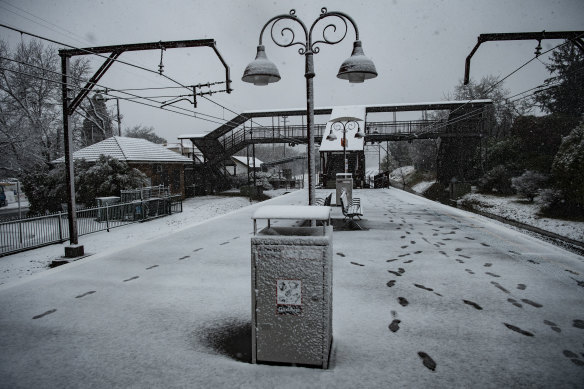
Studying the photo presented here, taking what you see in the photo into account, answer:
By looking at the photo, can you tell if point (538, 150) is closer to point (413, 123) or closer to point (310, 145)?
point (413, 123)

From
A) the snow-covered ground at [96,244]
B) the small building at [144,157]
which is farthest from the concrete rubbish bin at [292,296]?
the small building at [144,157]

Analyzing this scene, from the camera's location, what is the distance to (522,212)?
21.2m

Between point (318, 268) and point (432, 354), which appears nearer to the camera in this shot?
point (318, 268)

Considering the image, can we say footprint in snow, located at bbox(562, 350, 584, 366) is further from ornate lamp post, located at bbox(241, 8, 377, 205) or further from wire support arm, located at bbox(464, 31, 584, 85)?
wire support arm, located at bbox(464, 31, 584, 85)

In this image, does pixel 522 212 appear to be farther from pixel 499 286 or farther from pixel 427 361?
pixel 427 361

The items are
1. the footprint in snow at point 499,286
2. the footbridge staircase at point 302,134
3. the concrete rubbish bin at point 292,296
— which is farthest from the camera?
the footbridge staircase at point 302,134

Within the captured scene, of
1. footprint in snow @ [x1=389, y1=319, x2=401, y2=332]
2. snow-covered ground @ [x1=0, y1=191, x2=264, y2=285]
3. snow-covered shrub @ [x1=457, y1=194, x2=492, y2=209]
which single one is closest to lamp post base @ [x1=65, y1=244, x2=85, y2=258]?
snow-covered ground @ [x1=0, y1=191, x2=264, y2=285]

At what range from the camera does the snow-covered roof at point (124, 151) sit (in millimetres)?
23969

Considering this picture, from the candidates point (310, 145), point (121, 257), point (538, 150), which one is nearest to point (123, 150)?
point (121, 257)

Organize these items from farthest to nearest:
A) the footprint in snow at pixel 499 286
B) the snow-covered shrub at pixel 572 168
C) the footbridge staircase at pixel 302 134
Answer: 1. the footbridge staircase at pixel 302 134
2. the snow-covered shrub at pixel 572 168
3. the footprint in snow at pixel 499 286

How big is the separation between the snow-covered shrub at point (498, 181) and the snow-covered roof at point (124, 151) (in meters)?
26.6

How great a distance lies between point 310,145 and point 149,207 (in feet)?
48.7

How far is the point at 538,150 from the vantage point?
29.3 m

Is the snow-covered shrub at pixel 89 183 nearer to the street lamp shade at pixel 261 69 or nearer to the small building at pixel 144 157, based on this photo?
the small building at pixel 144 157
